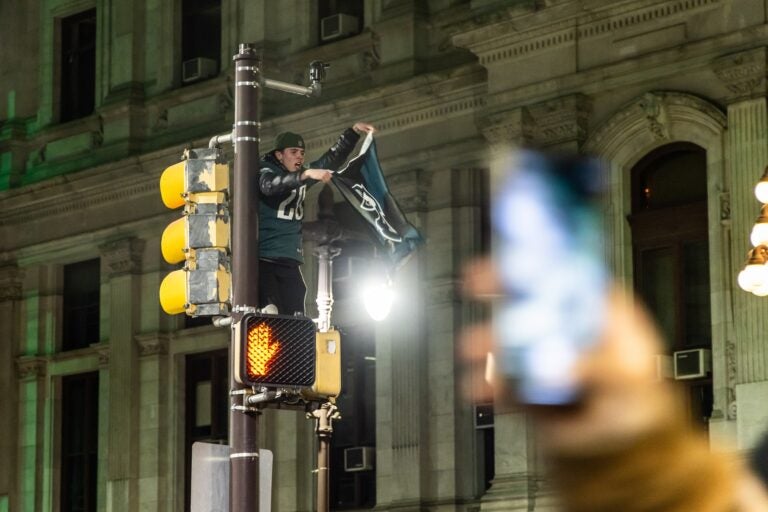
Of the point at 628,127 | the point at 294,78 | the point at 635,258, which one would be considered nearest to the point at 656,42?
the point at 628,127

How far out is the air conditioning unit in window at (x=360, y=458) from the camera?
26344 mm

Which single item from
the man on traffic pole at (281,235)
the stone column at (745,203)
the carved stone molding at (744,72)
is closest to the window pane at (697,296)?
the stone column at (745,203)

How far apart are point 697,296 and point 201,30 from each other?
11.7 m

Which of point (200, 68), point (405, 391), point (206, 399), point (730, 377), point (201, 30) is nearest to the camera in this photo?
point (730, 377)

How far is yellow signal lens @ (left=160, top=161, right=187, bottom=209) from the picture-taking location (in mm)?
11789

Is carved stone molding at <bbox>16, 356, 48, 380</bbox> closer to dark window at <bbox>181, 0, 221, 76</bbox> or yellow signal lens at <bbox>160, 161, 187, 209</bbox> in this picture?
dark window at <bbox>181, 0, 221, 76</bbox>

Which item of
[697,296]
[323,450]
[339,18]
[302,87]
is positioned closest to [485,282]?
[302,87]

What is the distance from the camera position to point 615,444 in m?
2.12

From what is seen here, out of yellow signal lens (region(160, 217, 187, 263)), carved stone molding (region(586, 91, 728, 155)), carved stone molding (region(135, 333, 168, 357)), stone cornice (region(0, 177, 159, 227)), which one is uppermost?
stone cornice (region(0, 177, 159, 227))

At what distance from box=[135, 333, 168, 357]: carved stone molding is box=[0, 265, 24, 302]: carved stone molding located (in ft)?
12.4

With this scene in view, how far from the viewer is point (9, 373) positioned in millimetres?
32719

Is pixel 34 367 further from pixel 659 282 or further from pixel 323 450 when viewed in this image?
pixel 323 450

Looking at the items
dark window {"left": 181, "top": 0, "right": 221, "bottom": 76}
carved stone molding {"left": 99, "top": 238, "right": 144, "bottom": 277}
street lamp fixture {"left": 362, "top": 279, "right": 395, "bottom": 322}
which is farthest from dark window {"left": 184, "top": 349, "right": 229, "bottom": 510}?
street lamp fixture {"left": 362, "top": 279, "right": 395, "bottom": 322}

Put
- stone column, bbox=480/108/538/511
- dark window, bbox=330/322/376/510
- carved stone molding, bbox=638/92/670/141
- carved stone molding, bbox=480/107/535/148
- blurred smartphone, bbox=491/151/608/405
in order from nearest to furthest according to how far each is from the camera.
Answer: blurred smartphone, bbox=491/151/608/405
carved stone molding, bbox=638/92/670/141
stone column, bbox=480/108/538/511
carved stone molding, bbox=480/107/535/148
dark window, bbox=330/322/376/510
